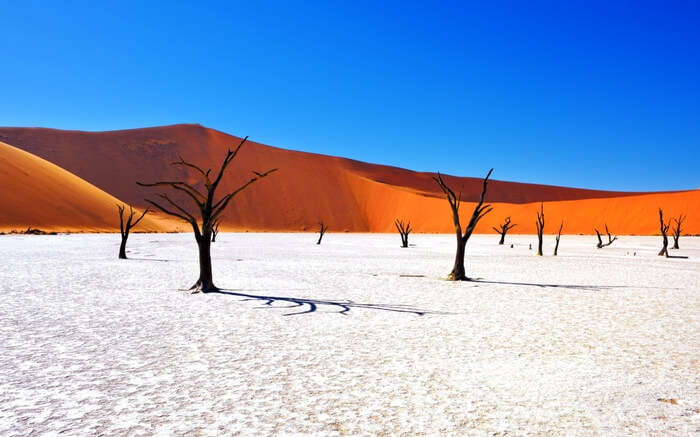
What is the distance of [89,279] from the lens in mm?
12836

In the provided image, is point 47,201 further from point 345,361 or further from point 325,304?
point 345,361

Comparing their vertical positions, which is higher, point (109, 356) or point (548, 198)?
point (548, 198)

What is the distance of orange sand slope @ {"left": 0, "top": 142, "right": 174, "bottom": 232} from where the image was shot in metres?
46.2

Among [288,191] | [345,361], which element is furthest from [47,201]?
[345,361]

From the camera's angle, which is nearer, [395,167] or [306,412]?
[306,412]

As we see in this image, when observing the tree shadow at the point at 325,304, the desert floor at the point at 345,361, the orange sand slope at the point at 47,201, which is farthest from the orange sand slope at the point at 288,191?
the desert floor at the point at 345,361

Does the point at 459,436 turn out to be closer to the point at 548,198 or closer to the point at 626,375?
the point at 626,375

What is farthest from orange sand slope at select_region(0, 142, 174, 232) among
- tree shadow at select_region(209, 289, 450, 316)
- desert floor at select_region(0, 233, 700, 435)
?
tree shadow at select_region(209, 289, 450, 316)

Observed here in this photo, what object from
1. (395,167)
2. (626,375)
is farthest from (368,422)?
(395,167)

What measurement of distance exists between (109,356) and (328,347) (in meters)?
2.54

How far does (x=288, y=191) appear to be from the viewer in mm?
89938

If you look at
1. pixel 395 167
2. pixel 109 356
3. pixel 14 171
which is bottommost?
pixel 109 356

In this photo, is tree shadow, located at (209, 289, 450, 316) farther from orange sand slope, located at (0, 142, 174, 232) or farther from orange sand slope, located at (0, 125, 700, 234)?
orange sand slope, located at (0, 125, 700, 234)

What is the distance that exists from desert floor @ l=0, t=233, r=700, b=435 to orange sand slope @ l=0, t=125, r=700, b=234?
65078 millimetres
